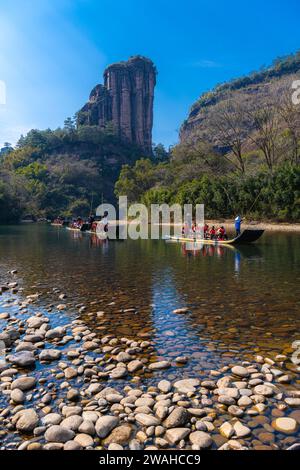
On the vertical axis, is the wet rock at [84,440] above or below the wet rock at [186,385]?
below

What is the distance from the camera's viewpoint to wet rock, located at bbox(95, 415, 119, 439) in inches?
145

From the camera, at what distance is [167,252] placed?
67.9ft

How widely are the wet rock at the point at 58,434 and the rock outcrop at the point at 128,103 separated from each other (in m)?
154

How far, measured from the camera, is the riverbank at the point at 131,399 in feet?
11.8

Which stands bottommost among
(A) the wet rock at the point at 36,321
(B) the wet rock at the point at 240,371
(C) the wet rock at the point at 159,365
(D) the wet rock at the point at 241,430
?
(D) the wet rock at the point at 241,430

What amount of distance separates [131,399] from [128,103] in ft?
529

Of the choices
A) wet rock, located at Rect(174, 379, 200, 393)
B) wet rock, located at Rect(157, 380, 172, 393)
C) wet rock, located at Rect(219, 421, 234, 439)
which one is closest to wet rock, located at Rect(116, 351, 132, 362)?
wet rock, located at Rect(157, 380, 172, 393)

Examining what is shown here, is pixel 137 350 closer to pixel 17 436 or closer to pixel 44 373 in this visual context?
pixel 44 373

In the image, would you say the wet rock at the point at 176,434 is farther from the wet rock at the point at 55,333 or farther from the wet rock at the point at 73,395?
the wet rock at the point at 55,333

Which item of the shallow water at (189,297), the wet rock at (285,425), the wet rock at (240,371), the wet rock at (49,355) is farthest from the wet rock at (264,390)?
the wet rock at (49,355)

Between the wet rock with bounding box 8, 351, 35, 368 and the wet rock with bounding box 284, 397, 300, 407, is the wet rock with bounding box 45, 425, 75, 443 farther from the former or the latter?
the wet rock with bounding box 284, 397, 300, 407

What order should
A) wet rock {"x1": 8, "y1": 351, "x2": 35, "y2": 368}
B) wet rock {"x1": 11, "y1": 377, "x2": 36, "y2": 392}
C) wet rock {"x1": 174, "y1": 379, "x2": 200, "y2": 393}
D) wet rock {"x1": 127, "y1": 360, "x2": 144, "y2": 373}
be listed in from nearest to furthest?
wet rock {"x1": 174, "y1": 379, "x2": 200, "y2": 393} → wet rock {"x1": 11, "y1": 377, "x2": 36, "y2": 392} → wet rock {"x1": 127, "y1": 360, "x2": 144, "y2": 373} → wet rock {"x1": 8, "y1": 351, "x2": 35, "y2": 368}

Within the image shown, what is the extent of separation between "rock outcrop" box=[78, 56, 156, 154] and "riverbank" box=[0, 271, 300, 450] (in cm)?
15163

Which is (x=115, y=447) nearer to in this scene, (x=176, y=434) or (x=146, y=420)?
(x=146, y=420)
